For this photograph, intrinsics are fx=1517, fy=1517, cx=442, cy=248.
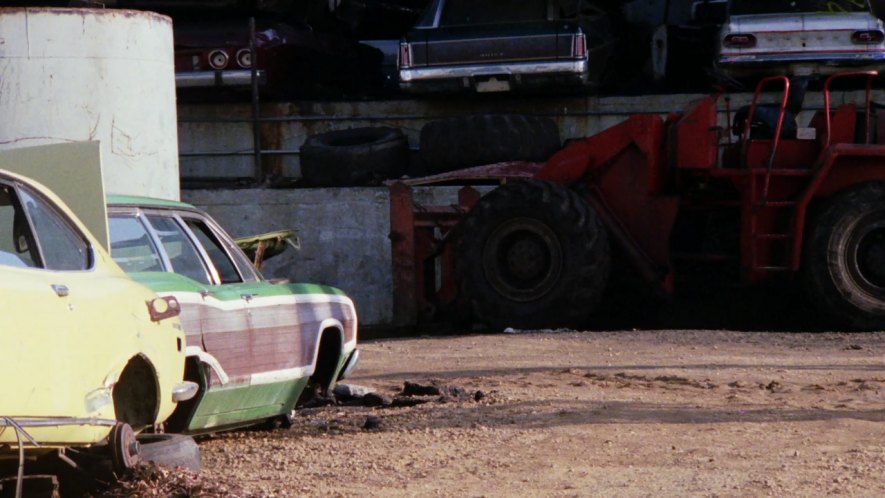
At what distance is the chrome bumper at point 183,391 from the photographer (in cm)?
622

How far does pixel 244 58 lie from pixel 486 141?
3.69 meters

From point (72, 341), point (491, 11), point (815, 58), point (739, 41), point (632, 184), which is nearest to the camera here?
point (72, 341)

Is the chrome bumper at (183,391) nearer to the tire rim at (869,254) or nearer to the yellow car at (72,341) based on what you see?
the yellow car at (72,341)

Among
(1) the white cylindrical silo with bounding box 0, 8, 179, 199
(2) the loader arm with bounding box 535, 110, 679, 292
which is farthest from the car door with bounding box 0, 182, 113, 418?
(2) the loader arm with bounding box 535, 110, 679, 292

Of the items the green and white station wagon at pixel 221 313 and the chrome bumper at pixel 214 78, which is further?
the chrome bumper at pixel 214 78

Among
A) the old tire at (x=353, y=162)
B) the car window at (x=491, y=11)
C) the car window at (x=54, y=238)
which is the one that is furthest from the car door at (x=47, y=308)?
the car window at (x=491, y=11)

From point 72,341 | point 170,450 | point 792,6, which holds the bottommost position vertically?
point 170,450

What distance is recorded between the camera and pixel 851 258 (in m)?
12.6

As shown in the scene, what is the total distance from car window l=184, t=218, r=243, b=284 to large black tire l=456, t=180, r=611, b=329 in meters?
5.84

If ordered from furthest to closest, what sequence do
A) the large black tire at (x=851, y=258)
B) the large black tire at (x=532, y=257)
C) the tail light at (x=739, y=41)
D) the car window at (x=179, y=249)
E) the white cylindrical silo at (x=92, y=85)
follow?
the tail light at (x=739, y=41)
the large black tire at (x=532, y=257)
the large black tire at (x=851, y=258)
the white cylindrical silo at (x=92, y=85)
the car window at (x=179, y=249)

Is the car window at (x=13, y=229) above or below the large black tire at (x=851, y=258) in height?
above

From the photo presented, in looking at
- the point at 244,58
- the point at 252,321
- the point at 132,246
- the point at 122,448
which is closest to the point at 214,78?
the point at 244,58

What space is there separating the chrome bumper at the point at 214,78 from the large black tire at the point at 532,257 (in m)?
5.53

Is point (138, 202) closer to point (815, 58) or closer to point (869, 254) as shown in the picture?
point (869, 254)
